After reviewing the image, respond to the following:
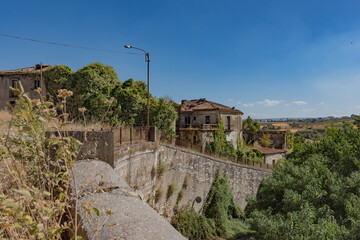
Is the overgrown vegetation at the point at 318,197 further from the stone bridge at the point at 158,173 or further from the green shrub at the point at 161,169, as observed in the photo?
the green shrub at the point at 161,169

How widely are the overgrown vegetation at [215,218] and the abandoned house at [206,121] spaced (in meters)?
8.94

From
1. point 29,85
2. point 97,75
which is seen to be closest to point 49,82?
point 29,85

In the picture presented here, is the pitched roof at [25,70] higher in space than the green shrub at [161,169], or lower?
higher

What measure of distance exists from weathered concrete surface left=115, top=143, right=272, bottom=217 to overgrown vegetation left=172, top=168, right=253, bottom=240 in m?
0.53

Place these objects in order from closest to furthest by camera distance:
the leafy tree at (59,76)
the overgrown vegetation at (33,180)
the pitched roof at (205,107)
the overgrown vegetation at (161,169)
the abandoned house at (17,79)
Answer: the overgrown vegetation at (33,180)
the overgrown vegetation at (161,169)
the leafy tree at (59,76)
the abandoned house at (17,79)
the pitched roof at (205,107)

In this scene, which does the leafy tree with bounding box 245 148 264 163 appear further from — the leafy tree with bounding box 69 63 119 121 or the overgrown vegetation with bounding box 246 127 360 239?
the leafy tree with bounding box 69 63 119 121

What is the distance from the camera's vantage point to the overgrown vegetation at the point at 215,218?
1209 centimetres

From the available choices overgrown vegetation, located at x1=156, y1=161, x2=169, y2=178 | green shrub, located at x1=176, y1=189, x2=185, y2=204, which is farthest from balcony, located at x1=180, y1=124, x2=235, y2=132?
overgrown vegetation, located at x1=156, y1=161, x2=169, y2=178

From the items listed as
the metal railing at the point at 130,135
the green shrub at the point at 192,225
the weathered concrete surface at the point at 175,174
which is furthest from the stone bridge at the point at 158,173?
the green shrub at the point at 192,225

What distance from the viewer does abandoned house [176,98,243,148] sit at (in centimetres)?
2547

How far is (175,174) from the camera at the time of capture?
13.1 meters

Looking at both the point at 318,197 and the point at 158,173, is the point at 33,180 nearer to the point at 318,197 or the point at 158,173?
the point at 158,173

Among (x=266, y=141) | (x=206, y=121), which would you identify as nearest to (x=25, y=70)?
(x=206, y=121)

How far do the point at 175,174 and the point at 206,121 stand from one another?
597 inches
